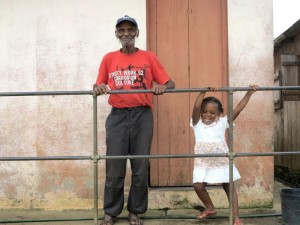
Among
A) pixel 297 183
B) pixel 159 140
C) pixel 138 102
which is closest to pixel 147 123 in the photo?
pixel 138 102

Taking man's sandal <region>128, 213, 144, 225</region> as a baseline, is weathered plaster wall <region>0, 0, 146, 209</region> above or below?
above

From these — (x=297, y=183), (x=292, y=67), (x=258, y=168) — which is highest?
(x=292, y=67)

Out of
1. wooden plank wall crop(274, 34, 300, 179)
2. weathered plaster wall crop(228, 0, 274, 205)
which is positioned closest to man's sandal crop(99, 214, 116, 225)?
weathered plaster wall crop(228, 0, 274, 205)

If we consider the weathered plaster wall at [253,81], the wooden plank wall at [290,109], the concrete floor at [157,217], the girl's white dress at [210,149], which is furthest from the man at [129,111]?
the wooden plank wall at [290,109]

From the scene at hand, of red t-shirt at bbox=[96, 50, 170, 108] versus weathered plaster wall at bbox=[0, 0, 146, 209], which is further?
weathered plaster wall at bbox=[0, 0, 146, 209]

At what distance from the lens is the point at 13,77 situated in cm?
480

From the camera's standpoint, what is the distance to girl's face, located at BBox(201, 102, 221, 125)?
389cm

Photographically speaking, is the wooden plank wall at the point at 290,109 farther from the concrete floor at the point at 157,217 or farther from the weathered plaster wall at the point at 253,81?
the concrete floor at the point at 157,217

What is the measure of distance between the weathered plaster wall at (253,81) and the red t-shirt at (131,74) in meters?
1.17

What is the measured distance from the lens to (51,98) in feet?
15.8

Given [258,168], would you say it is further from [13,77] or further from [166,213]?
[13,77]

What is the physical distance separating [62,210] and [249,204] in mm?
2070

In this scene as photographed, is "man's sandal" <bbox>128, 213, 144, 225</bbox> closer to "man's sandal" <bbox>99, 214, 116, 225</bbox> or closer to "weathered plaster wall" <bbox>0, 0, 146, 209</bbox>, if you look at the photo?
"man's sandal" <bbox>99, 214, 116, 225</bbox>

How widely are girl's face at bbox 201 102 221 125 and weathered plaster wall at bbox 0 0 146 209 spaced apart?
1.29 m
